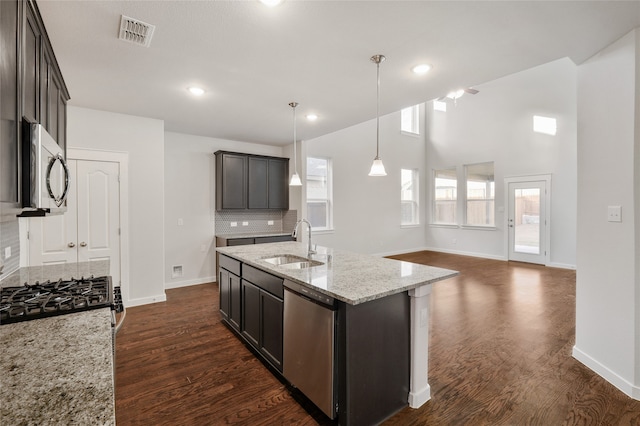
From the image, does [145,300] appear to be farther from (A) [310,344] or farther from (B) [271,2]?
(B) [271,2]

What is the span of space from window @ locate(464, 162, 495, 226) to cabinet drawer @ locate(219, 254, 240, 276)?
6610 mm

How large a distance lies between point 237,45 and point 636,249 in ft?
10.5

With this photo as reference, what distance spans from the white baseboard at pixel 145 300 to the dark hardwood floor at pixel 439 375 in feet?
0.44

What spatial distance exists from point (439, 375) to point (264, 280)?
1.61 meters

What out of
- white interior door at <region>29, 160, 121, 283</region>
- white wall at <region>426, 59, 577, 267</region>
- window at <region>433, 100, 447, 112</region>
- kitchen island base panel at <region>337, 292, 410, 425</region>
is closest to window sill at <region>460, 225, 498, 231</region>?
white wall at <region>426, 59, 577, 267</region>

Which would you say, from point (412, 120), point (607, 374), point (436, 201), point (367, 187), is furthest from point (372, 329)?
point (412, 120)

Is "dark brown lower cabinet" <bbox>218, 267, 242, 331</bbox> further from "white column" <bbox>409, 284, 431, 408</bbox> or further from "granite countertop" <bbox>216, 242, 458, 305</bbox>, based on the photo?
"white column" <bbox>409, 284, 431, 408</bbox>

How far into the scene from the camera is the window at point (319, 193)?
20.9 ft

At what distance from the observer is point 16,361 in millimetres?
1038

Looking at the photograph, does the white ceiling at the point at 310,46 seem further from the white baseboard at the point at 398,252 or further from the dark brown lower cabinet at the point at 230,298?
the white baseboard at the point at 398,252

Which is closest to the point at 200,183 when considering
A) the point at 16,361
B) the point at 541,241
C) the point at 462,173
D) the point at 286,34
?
the point at 286,34

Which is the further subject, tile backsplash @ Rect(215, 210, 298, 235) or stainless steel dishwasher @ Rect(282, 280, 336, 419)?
tile backsplash @ Rect(215, 210, 298, 235)

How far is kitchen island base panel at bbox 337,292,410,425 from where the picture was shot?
174 centimetres

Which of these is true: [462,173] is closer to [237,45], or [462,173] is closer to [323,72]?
[323,72]
